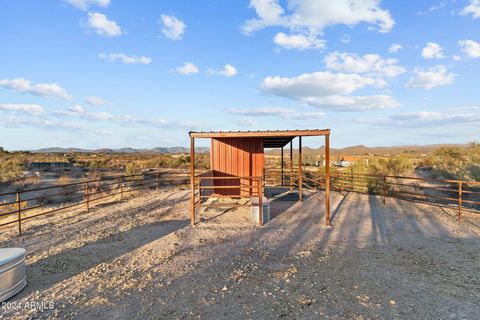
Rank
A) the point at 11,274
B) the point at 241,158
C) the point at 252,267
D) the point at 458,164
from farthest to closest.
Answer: the point at 458,164, the point at 241,158, the point at 252,267, the point at 11,274

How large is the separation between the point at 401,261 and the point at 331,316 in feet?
9.15

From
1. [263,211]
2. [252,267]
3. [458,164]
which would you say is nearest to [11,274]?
[252,267]

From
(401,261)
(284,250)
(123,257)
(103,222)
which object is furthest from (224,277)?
(103,222)

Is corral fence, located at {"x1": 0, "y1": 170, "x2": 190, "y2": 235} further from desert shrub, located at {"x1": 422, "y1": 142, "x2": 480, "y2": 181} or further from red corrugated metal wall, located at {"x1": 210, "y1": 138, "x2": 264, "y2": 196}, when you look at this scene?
desert shrub, located at {"x1": 422, "y1": 142, "x2": 480, "y2": 181}

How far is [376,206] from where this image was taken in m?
11.3

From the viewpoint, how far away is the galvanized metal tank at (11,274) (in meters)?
4.44

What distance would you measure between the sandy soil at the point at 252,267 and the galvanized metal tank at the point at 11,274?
207 mm

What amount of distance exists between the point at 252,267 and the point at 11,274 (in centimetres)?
393

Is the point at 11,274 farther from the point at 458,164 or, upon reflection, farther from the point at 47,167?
the point at 47,167

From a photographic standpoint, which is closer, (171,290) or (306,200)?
(171,290)

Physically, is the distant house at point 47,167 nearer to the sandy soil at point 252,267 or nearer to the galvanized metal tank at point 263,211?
the sandy soil at point 252,267

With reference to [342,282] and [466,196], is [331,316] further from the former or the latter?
[466,196]

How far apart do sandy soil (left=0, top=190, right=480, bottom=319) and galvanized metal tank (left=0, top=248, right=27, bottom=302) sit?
0.21 metres

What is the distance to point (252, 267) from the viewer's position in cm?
→ 561
